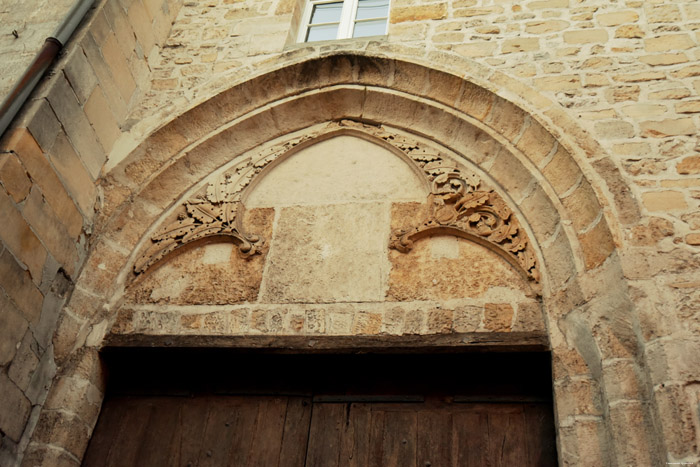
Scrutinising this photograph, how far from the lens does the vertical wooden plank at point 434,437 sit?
307 cm

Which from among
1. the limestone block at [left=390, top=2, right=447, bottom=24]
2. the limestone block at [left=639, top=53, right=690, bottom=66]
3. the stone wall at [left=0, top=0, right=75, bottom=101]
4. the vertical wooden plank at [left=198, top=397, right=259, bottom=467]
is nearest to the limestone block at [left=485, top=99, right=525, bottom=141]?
the limestone block at [left=639, top=53, right=690, bottom=66]

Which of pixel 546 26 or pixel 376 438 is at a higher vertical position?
pixel 546 26

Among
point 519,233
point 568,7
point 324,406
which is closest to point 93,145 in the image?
point 324,406

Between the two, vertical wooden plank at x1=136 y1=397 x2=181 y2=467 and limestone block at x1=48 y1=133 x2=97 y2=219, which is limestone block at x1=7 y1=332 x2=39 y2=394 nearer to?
vertical wooden plank at x1=136 y1=397 x2=181 y2=467

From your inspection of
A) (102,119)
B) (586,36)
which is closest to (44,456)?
(102,119)

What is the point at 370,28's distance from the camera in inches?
198

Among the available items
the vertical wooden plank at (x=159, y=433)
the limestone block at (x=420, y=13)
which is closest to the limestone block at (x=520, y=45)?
the limestone block at (x=420, y=13)

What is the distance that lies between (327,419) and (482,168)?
1.73 metres

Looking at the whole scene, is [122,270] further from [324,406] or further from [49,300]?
[324,406]

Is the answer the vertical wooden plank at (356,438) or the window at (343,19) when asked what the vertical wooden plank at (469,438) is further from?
the window at (343,19)

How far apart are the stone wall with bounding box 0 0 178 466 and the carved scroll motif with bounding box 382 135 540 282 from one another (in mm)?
1844

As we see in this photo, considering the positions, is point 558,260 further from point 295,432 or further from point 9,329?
point 9,329

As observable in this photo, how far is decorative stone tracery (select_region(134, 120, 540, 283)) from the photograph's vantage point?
11.8 ft

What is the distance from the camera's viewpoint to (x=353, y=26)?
509 cm
